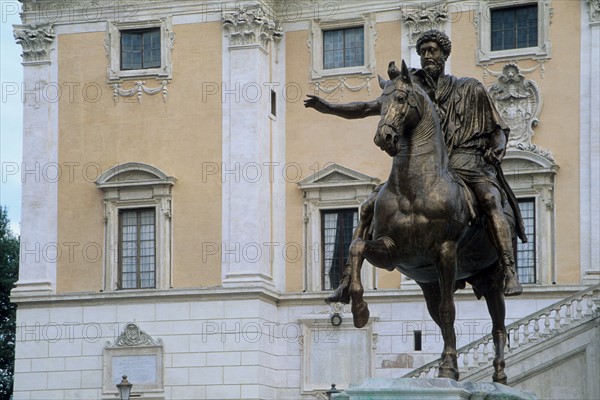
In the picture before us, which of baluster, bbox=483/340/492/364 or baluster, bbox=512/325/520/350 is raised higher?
Result: baluster, bbox=512/325/520/350

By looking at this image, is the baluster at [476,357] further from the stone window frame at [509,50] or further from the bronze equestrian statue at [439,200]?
the bronze equestrian statue at [439,200]

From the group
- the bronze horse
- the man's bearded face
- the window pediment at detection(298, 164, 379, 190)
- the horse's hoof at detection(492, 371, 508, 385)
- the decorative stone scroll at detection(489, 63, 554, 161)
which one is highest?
the decorative stone scroll at detection(489, 63, 554, 161)

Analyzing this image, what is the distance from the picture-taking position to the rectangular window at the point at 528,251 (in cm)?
3306

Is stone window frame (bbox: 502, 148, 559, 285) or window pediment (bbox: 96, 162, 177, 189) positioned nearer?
stone window frame (bbox: 502, 148, 559, 285)

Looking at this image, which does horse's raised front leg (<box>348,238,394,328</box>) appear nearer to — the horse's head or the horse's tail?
the horse's head

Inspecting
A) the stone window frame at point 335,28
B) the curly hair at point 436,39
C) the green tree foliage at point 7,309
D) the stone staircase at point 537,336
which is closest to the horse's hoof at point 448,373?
the curly hair at point 436,39

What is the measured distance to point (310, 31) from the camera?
1400 inches

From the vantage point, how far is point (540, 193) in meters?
33.2

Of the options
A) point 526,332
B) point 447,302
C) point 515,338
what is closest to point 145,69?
point 515,338

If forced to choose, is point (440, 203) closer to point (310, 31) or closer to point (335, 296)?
point (335, 296)

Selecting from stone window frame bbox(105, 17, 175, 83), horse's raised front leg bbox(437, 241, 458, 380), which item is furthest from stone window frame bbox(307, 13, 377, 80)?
horse's raised front leg bbox(437, 241, 458, 380)

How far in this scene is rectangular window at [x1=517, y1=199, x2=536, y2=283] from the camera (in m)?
33.1

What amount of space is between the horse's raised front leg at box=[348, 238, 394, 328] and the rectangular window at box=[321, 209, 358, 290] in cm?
2249

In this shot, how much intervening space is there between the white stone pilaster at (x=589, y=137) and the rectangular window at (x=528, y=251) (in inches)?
38.7
